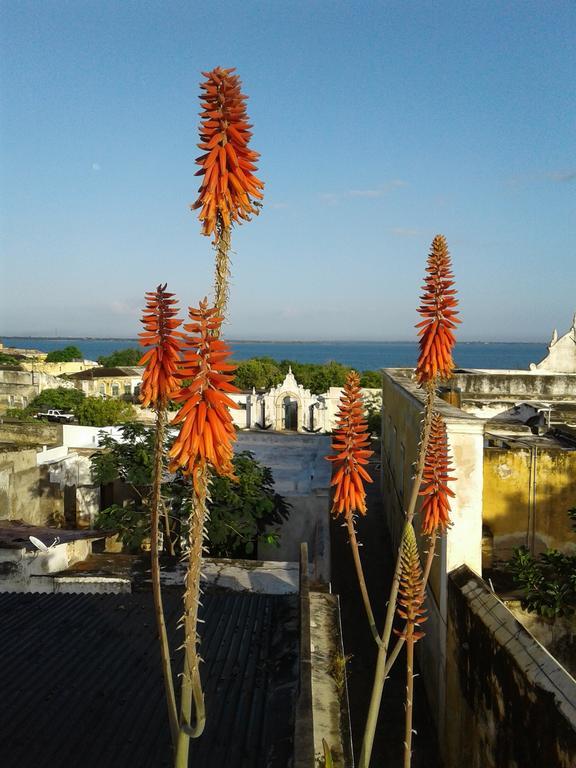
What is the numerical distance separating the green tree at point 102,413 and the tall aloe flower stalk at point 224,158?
23985 millimetres

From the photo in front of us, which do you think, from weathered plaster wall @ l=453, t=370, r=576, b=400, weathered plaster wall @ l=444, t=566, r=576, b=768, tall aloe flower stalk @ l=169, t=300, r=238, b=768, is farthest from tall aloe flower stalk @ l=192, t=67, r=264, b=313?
weathered plaster wall @ l=453, t=370, r=576, b=400

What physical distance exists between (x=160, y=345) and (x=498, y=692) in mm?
5011

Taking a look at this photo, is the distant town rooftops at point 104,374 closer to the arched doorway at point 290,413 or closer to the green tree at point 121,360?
the arched doorway at point 290,413

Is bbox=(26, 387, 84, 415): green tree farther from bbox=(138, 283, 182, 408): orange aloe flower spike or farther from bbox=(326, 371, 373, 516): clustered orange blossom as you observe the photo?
bbox=(138, 283, 182, 408): orange aloe flower spike

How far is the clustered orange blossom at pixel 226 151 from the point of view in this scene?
273 cm

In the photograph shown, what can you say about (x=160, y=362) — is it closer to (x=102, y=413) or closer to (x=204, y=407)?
(x=204, y=407)

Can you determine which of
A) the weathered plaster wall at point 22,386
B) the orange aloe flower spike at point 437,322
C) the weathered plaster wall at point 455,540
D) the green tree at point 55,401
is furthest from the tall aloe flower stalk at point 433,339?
the weathered plaster wall at point 22,386

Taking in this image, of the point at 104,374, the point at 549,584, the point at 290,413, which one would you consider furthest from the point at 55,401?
the point at 549,584

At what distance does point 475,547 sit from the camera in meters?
7.23

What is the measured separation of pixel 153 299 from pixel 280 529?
10140 millimetres

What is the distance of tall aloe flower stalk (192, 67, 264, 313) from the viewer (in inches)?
106

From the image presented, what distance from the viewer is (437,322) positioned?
4.36 metres

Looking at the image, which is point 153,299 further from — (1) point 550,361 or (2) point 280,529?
(1) point 550,361

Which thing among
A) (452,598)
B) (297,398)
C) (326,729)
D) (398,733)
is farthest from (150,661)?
(297,398)
